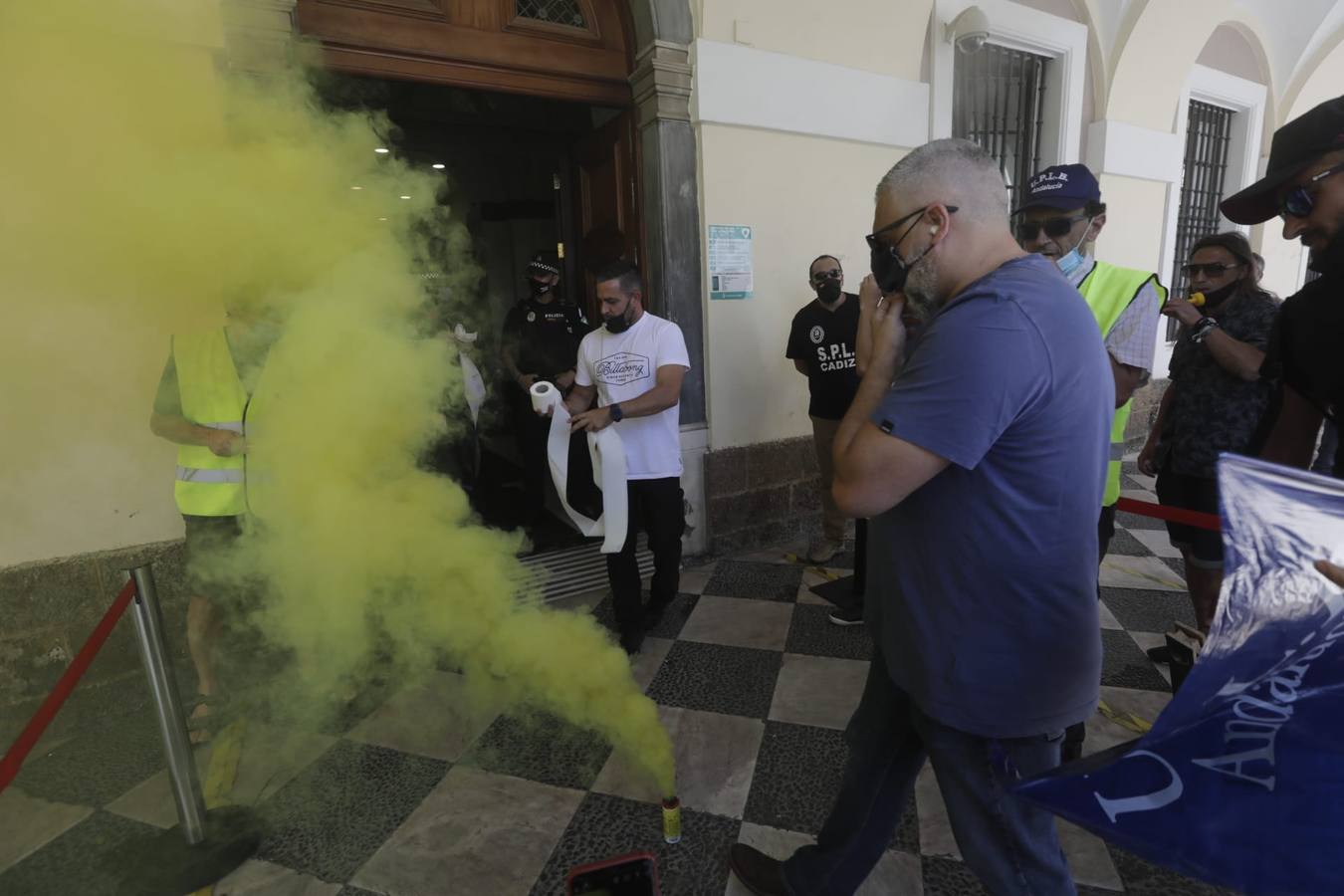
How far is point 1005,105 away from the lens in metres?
5.98

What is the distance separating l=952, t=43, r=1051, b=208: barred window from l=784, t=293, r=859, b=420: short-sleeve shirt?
2.74 metres

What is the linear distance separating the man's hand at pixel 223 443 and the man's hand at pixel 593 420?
4.62 ft

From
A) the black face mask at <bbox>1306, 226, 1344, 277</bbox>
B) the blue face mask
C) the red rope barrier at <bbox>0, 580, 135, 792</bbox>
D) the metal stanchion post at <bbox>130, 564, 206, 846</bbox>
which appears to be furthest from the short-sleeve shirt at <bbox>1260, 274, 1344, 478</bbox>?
the metal stanchion post at <bbox>130, 564, 206, 846</bbox>

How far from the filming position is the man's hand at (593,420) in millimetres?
3180

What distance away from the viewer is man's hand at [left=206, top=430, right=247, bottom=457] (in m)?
2.54

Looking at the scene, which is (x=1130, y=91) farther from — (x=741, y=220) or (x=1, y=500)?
(x=1, y=500)

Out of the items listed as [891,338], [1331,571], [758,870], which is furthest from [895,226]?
[758,870]

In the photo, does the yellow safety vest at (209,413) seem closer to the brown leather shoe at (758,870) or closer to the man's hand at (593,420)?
the man's hand at (593,420)

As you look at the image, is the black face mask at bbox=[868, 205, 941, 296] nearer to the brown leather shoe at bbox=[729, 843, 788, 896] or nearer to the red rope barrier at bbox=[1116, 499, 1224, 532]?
the red rope barrier at bbox=[1116, 499, 1224, 532]

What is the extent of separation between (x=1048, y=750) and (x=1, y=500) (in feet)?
13.2

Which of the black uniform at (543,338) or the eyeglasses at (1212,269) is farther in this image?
the black uniform at (543,338)

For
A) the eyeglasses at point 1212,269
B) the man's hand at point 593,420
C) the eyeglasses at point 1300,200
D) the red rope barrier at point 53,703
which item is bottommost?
the red rope barrier at point 53,703

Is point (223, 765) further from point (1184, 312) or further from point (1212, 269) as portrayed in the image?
point (1212, 269)

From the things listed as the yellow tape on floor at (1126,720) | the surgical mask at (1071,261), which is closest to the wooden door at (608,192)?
the surgical mask at (1071,261)
